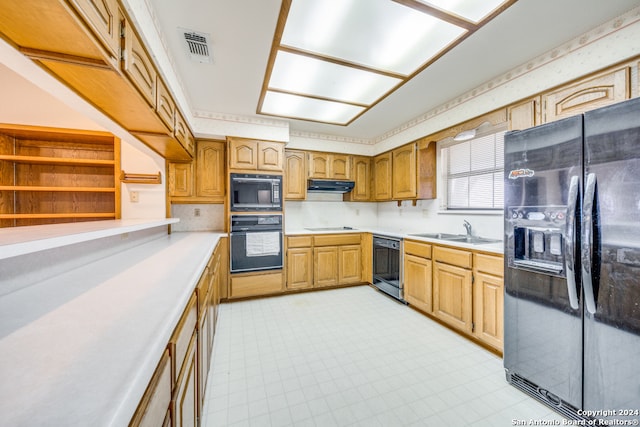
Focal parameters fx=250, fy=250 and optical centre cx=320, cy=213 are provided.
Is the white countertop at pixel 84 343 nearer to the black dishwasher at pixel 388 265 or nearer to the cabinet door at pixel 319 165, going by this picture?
the black dishwasher at pixel 388 265

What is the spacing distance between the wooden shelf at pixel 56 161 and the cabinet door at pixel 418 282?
3.64 meters

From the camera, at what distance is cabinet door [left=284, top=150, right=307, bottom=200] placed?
3723 mm

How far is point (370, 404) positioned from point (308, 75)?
2535mm

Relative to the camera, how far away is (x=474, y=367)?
192 centimetres

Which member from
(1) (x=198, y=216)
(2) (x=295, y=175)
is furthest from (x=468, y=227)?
(1) (x=198, y=216)

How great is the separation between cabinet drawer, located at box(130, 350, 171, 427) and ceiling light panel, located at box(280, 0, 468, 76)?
1.87 m

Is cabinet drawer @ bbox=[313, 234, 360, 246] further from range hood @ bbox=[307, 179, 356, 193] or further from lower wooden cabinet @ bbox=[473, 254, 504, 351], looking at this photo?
lower wooden cabinet @ bbox=[473, 254, 504, 351]

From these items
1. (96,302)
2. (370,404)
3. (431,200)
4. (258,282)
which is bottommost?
(370,404)

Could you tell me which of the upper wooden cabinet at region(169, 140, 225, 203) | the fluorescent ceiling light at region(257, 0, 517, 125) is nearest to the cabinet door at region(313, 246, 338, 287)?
the upper wooden cabinet at region(169, 140, 225, 203)

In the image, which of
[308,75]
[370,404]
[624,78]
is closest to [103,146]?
[308,75]

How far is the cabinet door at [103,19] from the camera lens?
893 millimetres

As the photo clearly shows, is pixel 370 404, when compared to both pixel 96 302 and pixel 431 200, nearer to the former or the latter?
pixel 96 302

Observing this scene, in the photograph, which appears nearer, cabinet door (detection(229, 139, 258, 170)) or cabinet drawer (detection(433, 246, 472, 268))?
cabinet drawer (detection(433, 246, 472, 268))

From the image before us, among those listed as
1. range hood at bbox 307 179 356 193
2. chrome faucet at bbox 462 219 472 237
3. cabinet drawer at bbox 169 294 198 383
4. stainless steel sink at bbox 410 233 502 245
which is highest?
range hood at bbox 307 179 356 193
